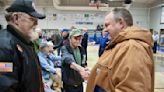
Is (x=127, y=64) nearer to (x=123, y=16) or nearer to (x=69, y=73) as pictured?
(x=123, y=16)

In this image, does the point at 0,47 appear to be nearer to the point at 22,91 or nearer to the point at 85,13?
the point at 22,91

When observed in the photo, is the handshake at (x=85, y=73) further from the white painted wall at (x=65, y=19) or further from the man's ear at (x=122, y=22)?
the white painted wall at (x=65, y=19)

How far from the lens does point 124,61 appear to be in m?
1.58

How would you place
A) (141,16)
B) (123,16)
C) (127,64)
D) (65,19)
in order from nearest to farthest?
(127,64) → (123,16) → (65,19) → (141,16)

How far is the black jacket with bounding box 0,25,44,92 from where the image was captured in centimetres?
→ 173

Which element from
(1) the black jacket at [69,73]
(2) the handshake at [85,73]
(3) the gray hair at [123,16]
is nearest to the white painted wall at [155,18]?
(1) the black jacket at [69,73]

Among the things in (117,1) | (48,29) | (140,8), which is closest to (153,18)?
(140,8)

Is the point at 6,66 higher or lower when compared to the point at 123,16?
lower

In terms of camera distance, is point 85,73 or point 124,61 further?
point 85,73

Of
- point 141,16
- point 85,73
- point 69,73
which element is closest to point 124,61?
point 85,73

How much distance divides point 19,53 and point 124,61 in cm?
76

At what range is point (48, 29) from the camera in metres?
22.6

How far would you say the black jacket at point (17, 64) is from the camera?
1726 mm

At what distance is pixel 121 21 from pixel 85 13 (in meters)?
21.1
